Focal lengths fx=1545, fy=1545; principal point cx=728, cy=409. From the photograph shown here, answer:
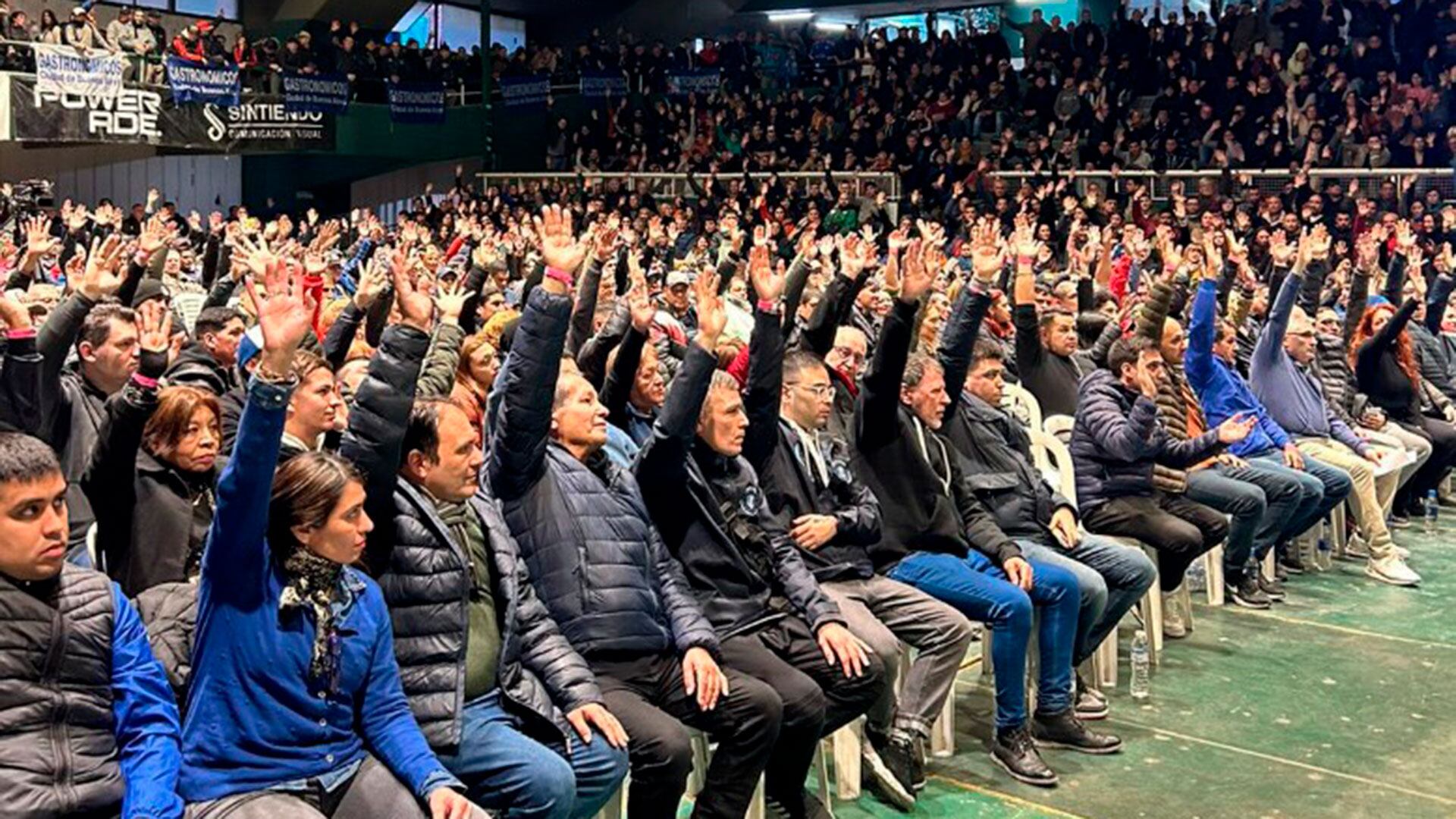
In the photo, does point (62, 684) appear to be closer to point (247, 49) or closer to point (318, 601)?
point (318, 601)

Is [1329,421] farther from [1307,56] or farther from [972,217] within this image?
[1307,56]

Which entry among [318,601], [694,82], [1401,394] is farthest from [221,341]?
[694,82]

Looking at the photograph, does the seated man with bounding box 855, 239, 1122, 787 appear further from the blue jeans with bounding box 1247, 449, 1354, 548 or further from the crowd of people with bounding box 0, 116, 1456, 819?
the blue jeans with bounding box 1247, 449, 1354, 548

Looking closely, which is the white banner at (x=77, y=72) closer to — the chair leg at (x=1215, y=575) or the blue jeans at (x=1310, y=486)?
the blue jeans at (x=1310, y=486)

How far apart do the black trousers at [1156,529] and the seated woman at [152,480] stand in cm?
358

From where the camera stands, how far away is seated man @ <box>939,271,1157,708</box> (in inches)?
208

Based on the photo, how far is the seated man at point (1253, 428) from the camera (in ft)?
23.4

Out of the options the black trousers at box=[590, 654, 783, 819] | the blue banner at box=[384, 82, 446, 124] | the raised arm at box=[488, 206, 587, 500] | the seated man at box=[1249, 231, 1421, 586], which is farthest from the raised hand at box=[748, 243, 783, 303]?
the blue banner at box=[384, 82, 446, 124]

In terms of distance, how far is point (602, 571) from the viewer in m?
3.84

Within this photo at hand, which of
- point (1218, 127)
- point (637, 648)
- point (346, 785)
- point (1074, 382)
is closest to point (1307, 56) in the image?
point (1218, 127)

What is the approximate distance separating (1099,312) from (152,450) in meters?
5.46

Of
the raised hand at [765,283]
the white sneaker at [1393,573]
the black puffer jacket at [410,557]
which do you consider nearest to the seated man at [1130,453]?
the white sneaker at [1393,573]

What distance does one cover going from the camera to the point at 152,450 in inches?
141

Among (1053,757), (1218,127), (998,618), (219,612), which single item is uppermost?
(1218,127)
